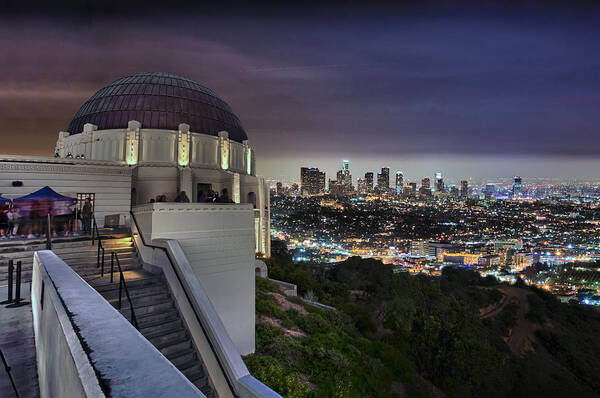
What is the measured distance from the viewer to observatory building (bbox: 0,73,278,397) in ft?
9.91

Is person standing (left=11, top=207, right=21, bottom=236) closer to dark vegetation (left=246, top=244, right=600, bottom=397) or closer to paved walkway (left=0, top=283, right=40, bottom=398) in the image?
paved walkway (left=0, top=283, right=40, bottom=398)

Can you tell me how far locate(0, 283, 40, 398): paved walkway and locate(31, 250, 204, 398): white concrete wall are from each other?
0.67m

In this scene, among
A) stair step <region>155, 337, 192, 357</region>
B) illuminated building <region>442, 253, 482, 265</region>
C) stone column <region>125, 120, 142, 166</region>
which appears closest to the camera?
stair step <region>155, 337, 192, 357</region>

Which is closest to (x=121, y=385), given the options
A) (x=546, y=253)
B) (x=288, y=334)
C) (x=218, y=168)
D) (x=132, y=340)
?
(x=132, y=340)

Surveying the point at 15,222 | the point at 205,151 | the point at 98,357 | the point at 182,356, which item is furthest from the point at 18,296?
the point at 205,151

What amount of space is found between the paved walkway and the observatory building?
233mm

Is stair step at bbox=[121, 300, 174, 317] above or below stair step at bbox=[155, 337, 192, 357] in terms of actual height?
above

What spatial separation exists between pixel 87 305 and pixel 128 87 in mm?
26509

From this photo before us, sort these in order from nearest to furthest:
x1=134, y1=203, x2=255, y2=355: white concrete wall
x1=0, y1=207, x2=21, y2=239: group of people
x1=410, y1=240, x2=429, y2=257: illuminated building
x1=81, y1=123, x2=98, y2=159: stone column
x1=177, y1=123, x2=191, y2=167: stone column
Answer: x1=134, y1=203, x2=255, y2=355: white concrete wall → x1=0, y1=207, x2=21, y2=239: group of people → x1=81, y1=123, x2=98, y2=159: stone column → x1=177, y1=123, x2=191, y2=167: stone column → x1=410, y1=240, x2=429, y2=257: illuminated building

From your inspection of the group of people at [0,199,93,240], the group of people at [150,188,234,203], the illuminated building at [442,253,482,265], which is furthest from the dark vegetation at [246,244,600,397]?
the illuminated building at [442,253,482,265]

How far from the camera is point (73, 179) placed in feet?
50.1

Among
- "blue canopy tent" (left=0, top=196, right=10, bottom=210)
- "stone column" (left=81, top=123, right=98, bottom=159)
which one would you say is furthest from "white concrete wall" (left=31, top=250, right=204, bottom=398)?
"stone column" (left=81, top=123, right=98, bottom=159)

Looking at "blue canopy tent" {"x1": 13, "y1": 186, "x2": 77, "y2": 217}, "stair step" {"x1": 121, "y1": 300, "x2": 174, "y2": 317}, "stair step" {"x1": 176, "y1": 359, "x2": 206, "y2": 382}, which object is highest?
"blue canopy tent" {"x1": 13, "y1": 186, "x2": 77, "y2": 217}

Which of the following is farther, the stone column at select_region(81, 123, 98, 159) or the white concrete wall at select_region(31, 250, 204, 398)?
the stone column at select_region(81, 123, 98, 159)
